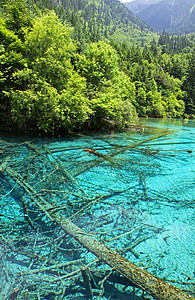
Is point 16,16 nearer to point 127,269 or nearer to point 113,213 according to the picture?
point 113,213

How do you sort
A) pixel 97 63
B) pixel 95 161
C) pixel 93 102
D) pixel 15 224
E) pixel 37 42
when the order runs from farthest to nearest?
pixel 97 63, pixel 93 102, pixel 37 42, pixel 95 161, pixel 15 224

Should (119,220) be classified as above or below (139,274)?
below

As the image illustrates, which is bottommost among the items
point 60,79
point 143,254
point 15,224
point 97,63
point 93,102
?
point 143,254

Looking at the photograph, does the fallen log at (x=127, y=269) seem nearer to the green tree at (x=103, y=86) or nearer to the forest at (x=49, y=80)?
the forest at (x=49, y=80)

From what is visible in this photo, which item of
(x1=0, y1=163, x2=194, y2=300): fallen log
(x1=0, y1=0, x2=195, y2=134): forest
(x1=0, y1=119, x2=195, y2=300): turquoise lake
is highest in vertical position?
(x1=0, y1=0, x2=195, y2=134): forest

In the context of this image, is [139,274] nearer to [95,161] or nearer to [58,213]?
[58,213]

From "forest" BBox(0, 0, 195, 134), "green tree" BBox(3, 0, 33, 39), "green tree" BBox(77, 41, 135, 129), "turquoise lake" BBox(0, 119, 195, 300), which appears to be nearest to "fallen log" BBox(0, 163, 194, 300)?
"turquoise lake" BBox(0, 119, 195, 300)

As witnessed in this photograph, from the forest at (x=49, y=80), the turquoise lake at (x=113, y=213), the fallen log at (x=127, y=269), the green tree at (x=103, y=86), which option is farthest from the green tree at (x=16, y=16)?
the fallen log at (x=127, y=269)

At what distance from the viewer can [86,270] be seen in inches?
130

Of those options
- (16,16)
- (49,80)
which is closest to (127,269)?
(49,80)

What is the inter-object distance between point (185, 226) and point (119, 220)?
75.9 inches

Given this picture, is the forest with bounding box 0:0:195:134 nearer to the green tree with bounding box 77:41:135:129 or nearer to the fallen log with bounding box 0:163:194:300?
the green tree with bounding box 77:41:135:129

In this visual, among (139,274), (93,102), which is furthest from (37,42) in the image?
(139,274)

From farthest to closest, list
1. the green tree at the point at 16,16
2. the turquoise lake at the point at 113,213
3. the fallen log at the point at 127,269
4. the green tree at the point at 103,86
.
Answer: the green tree at the point at 103,86, the green tree at the point at 16,16, the turquoise lake at the point at 113,213, the fallen log at the point at 127,269
